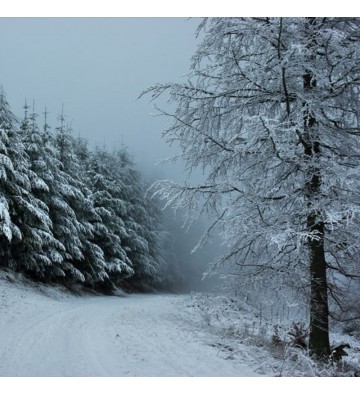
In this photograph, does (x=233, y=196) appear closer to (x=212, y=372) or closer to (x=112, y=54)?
(x=212, y=372)

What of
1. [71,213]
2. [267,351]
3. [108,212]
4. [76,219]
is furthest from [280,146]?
[108,212]

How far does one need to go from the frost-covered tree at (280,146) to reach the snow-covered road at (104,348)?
1.51 metres

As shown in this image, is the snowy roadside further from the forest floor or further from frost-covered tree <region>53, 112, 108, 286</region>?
frost-covered tree <region>53, 112, 108, 286</region>

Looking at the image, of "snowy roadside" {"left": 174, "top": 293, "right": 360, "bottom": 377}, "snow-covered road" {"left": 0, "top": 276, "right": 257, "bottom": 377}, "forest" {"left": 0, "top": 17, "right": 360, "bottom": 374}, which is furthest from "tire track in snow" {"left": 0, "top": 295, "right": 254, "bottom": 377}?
"forest" {"left": 0, "top": 17, "right": 360, "bottom": 374}

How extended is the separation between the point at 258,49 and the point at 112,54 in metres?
4.03

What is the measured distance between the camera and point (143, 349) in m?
5.92

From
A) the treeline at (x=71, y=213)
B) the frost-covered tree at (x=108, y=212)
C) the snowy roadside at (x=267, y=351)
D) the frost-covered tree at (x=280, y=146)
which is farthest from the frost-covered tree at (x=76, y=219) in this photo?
the frost-covered tree at (x=280, y=146)

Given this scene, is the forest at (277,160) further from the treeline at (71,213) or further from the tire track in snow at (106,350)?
the treeline at (71,213)

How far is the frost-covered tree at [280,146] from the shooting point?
5344 mm

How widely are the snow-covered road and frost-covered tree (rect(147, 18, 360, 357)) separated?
1.51m

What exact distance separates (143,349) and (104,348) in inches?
24.8

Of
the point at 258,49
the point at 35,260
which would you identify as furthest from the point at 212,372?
the point at 35,260

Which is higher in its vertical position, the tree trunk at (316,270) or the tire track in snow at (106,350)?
the tree trunk at (316,270)

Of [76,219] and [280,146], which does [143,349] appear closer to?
[280,146]
